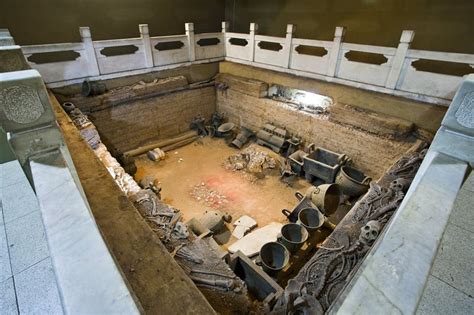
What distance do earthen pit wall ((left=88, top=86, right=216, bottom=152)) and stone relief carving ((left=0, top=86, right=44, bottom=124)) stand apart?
16.0 ft

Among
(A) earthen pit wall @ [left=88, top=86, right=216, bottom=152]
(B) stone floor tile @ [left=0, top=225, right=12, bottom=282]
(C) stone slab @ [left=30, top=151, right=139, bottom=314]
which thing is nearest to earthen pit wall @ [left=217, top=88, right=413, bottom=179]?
(A) earthen pit wall @ [left=88, top=86, right=216, bottom=152]

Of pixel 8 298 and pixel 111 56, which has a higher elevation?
pixel 111 56

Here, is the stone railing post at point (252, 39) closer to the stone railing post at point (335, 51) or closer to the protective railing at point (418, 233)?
the stone railing post at point (335, 51)

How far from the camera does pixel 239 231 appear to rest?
4996 mm

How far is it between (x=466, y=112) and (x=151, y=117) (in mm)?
7243

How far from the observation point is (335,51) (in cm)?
613

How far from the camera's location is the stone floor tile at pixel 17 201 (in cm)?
314

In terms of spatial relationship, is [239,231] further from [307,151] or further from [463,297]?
[463,297]

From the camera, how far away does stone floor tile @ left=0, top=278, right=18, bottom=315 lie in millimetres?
2131

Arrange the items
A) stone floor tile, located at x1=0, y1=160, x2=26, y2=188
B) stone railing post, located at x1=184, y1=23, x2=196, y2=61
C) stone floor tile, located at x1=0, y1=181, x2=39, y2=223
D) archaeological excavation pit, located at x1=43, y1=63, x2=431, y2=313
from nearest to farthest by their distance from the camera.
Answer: archaeological excavation pit, located at x1=43, y1=63, x2=431, y2=313 → stone floor tile, located at x1=0, y1=181, x2=39, y2=223 → stone floor tile, located at x1=0, y1=160, x2=26, y2=188 → stone railing post, located at x1=184, y1=23, x2=196, y2=61

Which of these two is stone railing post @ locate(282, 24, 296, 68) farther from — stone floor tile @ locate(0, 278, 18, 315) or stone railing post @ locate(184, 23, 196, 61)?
stone floor tile @ locate(0, 278, 18, 315)

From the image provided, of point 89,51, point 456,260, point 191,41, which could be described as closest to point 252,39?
point 191,41

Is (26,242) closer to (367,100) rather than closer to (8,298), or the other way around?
(8,298)

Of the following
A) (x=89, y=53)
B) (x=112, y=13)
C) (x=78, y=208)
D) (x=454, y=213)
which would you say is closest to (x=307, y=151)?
(x=454, y=213)
